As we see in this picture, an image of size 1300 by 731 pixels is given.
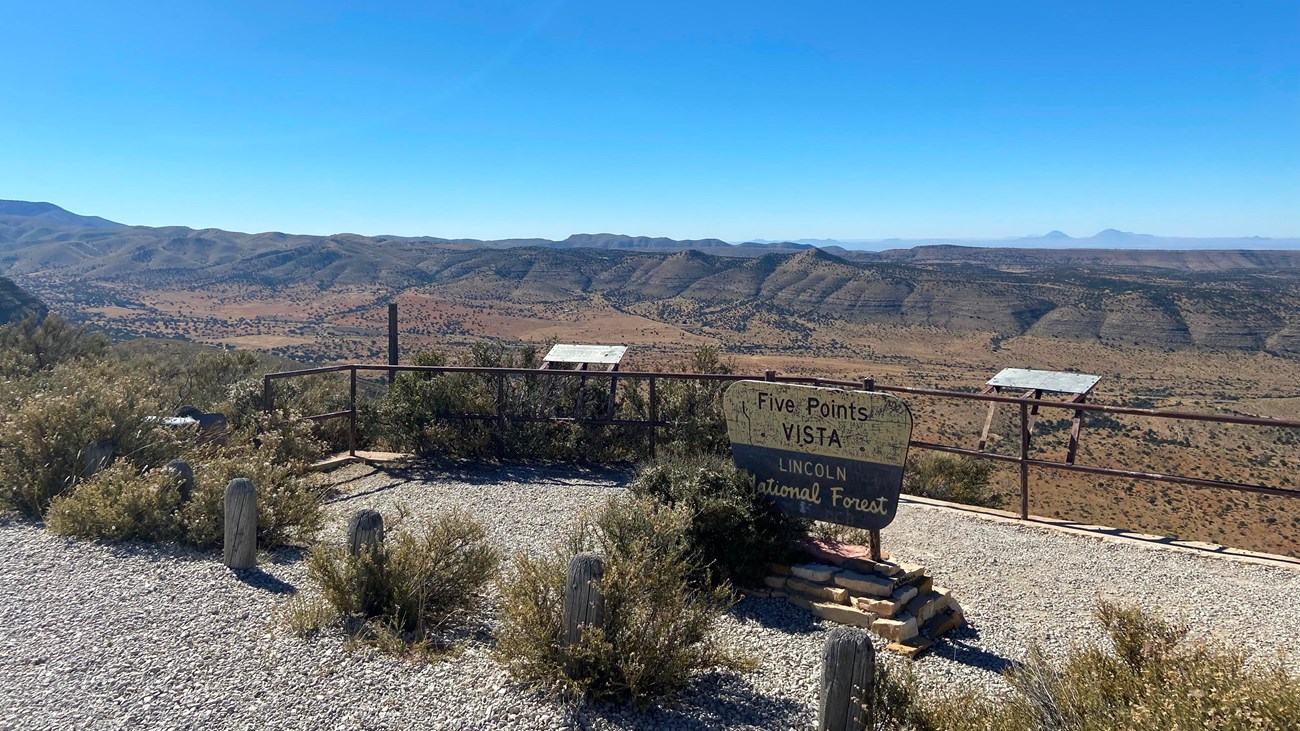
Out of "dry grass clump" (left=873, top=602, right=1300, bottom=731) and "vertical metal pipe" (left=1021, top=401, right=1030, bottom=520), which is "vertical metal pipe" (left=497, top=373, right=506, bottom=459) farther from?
"dry grass clump" (left=873, top=602, right=1300, bottom=731)

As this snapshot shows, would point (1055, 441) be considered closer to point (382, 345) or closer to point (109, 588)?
point (109, 588)

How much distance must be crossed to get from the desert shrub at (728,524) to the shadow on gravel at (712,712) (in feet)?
4.68

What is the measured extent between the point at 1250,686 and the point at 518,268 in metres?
108

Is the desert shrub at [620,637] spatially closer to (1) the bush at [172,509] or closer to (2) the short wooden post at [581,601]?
(2) the short wooden post at [581,601]

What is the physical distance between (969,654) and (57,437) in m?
7.98

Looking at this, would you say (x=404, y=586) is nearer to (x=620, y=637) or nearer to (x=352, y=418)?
(x=620, y=637)

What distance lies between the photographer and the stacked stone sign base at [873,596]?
17.9 feet

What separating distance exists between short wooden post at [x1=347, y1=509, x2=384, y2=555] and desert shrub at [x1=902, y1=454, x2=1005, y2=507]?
721 cm

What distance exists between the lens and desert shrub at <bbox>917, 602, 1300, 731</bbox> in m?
2.93

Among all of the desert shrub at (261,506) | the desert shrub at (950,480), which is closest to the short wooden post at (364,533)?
the desert shrub at (261,506)

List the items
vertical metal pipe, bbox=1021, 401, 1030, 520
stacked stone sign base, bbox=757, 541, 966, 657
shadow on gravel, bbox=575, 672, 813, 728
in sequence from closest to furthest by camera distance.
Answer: shadow on gravel, bbox=575, 672, 813, 728, stacked stone sign base, bbox=757, 541, 966, 657, vertical metal pipe, bbox=1021, 401, 1030, 520

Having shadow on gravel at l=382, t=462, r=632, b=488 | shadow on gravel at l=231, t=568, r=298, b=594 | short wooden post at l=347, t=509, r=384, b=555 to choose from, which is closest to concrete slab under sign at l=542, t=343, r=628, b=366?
shadow on gravel at l=382, t=462, r=632, b=488

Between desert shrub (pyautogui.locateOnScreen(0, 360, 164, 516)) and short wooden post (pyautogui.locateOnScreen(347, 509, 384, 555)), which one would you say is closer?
short wooden post (pyautogui.locateOnScreen(347, 509, 384, 555))

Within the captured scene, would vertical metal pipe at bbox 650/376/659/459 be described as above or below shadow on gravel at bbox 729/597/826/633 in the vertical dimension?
above
